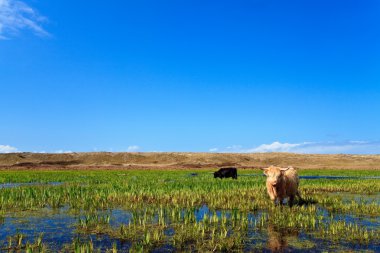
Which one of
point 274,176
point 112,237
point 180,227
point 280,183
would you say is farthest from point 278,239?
point 280,183

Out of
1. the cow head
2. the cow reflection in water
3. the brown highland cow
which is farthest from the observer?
the brown highland cow

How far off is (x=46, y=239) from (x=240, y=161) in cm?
8651

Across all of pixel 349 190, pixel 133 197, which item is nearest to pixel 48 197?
pixel 133 197

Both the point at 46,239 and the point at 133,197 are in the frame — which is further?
the point at 133,197

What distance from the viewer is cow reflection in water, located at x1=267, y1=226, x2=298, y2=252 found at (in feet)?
26.5

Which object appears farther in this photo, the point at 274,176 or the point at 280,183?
the point at 280,183

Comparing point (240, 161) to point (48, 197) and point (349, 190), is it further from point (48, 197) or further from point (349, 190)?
point (48, 197)

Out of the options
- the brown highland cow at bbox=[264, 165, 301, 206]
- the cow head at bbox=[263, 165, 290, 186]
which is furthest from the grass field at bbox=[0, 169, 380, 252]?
the cow head at bbox=[263, 165, 290, 186]

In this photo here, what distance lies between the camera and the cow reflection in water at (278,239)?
8078mm

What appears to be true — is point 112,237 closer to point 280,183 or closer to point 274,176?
point 274,176

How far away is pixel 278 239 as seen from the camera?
8859 millimetres

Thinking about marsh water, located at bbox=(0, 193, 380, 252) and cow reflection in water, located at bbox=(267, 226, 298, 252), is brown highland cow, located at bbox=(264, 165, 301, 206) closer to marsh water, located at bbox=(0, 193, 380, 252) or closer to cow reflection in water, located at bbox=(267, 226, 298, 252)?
marsh water, located at bbox=(0, 193, 380, 252)

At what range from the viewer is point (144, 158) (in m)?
97.0

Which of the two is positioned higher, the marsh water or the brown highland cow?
the brown highland cow
